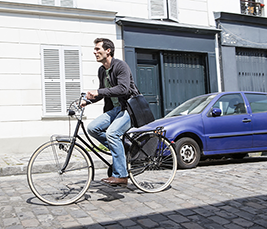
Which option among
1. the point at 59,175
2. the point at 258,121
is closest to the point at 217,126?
the point at 258,121

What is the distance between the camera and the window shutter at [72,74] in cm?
998

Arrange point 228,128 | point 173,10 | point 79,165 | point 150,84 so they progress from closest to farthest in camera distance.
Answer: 1. point 79,165
2. point 228,128
3. point 150,84
4. point 173,10

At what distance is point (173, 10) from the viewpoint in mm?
11844

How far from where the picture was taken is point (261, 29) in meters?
13.5

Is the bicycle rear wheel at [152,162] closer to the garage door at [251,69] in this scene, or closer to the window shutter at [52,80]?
the window shutter at [52,80]

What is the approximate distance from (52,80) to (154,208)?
23.4 feet

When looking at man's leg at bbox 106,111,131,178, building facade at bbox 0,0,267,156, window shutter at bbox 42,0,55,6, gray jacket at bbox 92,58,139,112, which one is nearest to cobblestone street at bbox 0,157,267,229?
man's leg at bbox 106,111,131,178

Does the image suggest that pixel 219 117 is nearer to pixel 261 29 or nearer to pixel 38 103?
pixel 38 103

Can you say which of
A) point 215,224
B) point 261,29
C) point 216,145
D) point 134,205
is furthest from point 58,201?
point 261,29

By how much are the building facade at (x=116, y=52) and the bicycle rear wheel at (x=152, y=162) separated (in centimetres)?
595

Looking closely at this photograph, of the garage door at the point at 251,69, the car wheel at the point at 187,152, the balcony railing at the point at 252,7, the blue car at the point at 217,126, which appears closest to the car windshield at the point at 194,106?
the blue car at the point at 217,126

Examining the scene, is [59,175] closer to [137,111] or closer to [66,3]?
[137,111]

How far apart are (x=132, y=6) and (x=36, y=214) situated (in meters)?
9.14

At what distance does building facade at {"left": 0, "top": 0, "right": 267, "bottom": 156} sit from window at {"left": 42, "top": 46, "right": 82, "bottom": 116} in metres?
0.03
